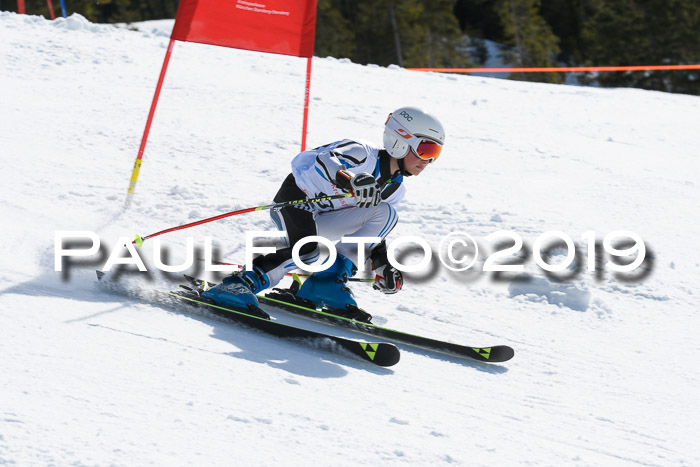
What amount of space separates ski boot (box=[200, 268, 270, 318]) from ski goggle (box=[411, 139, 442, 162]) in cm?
103

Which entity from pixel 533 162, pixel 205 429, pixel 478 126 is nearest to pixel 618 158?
pixel 533 162

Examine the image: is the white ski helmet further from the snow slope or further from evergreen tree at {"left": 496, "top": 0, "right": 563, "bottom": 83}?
evergreen tree at {"left": 496, "top": 0, "right": 563, "bottom": 83}

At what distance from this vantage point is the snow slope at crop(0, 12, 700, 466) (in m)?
2.70

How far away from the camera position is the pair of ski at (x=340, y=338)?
11.5 ft

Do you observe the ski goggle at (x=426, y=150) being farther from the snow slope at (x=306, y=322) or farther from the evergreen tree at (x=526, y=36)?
the evergreen tree at (x=526, y=36)

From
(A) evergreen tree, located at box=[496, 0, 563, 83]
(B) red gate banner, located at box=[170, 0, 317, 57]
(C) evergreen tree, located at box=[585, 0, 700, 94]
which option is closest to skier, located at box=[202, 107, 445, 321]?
(B) red gate banner, located at box=[170, 0, 317, 57]

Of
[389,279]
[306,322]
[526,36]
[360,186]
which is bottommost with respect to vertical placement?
[306,322]

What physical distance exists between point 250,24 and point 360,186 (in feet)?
8.67

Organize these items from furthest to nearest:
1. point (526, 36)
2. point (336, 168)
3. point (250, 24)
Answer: point (526, 36)
point (250, 24)
point (336, 168)

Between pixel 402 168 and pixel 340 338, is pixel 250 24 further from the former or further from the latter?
pixel 340 338

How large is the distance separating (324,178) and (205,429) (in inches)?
66.8

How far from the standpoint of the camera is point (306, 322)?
416cm

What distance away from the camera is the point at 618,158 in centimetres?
780

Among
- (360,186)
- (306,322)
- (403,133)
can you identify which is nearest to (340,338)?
(306,322)
